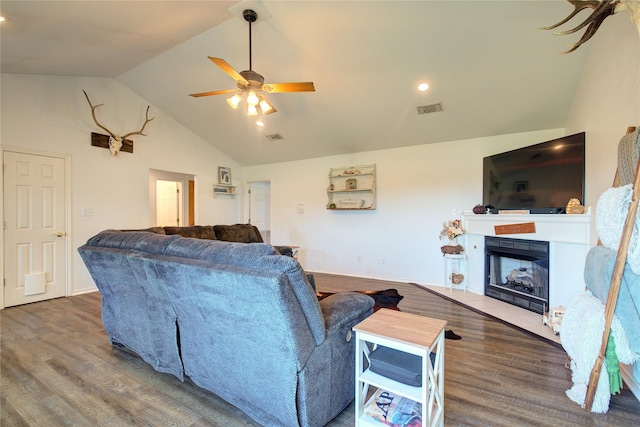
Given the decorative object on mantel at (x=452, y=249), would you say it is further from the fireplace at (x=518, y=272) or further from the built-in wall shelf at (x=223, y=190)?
the built-in wall shelf at (x=223, y=190)

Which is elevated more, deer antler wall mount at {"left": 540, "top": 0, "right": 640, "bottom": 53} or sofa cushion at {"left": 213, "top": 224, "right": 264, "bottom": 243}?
deer antler wall mount at {"left": 540, "top": 0, "right": 640, "bottom": 53}

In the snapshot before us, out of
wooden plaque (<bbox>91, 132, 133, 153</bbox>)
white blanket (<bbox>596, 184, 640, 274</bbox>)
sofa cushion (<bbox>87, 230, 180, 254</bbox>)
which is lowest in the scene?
sofa cushion (<bbox>87, 230, 180, 254</bbox>)

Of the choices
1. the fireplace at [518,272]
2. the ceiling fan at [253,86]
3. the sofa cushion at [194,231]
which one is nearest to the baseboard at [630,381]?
the fireplace at [518,272]

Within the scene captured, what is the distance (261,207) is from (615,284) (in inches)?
248

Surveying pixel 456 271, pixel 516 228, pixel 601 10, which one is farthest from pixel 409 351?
pixel 456 271

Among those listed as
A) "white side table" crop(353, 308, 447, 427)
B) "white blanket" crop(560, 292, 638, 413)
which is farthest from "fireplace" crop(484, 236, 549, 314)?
"white side table" crop(353, 308, 447, 427)

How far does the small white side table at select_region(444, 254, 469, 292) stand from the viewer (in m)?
4.22

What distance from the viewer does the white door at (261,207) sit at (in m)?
6.88

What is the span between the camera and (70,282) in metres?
4.07

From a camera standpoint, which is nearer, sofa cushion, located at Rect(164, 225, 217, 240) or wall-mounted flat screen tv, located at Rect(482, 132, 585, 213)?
wall-mounted flat screen tv, located at Rect(482, 132, 585, 213)

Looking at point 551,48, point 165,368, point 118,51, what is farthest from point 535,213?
point 118,51

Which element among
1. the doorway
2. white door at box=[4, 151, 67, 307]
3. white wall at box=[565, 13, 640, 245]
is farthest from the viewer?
the doorway

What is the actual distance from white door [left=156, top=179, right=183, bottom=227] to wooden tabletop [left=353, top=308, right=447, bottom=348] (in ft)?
18.0

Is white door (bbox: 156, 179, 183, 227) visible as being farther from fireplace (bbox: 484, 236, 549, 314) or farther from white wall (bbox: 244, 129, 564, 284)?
fireplace (bbox: 484, 236, 549, 314)
